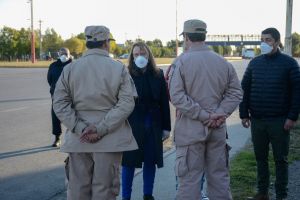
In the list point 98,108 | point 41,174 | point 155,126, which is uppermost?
point 98,108

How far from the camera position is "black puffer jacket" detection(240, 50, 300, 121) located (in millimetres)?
5336

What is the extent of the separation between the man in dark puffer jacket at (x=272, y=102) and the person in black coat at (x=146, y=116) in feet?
3.28

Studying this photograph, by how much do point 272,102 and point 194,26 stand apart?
58.8 inches

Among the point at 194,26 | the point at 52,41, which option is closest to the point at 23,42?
the point at 52,41

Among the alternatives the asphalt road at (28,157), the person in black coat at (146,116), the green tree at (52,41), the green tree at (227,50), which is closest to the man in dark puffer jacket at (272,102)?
the person in black coat at (146,116)

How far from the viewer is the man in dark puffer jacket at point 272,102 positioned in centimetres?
535

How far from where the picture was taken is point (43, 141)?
9492 mm

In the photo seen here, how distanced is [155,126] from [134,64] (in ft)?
2.51

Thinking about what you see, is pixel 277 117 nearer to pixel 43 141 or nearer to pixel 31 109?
pixel 43 141

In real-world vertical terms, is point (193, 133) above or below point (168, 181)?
above

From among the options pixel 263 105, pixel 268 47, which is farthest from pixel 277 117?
pixel 268 47

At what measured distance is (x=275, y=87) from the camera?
17.6 ft

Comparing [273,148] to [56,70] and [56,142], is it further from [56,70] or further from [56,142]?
[56,142]

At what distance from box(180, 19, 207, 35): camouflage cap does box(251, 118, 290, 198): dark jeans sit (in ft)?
5.10
